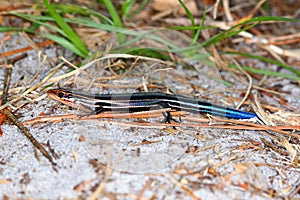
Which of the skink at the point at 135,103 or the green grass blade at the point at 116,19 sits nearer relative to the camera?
the skink at the point at 135,103

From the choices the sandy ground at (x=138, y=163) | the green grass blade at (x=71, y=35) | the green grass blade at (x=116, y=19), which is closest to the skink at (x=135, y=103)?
the sandy ground at (x=138, y=163)

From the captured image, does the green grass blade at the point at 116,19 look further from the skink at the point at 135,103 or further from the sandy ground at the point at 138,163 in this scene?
the sandy ground at the point at 138,163

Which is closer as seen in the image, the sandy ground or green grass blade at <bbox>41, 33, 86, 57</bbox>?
the sandy ground

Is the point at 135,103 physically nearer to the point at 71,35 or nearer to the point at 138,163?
the point at 138,163

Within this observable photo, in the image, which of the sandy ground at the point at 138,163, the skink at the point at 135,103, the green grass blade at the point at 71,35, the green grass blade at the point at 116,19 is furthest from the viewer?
the green grass blade at the point at 116,19

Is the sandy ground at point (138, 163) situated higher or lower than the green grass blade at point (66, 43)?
lower

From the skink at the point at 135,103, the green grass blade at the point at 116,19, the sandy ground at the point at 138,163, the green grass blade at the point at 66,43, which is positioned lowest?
the sandy ground at the point at 138,163

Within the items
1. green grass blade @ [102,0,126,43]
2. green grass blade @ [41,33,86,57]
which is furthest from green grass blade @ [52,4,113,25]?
green grass blade @ [41,33,86,57]

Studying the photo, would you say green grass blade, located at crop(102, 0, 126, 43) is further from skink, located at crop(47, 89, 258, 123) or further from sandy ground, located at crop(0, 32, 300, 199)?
sandy ground, located at crop(0, 32, 300, 199)

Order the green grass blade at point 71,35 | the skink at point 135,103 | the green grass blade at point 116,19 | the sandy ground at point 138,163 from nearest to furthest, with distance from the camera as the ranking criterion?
the sandy ground at point 138,163 < the skink at point 135,103 < the green grass blade at point 71,35 < the green grass blade at point 116,19
